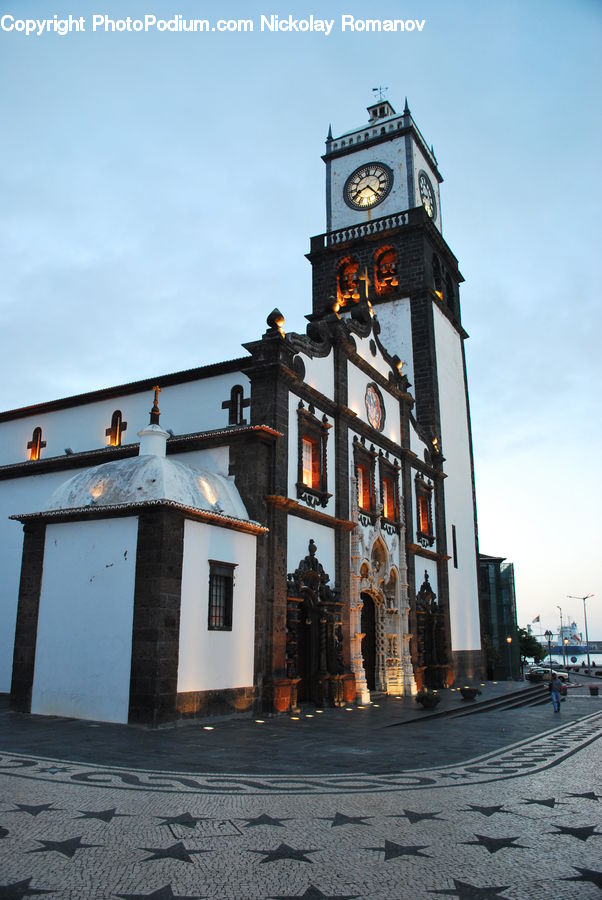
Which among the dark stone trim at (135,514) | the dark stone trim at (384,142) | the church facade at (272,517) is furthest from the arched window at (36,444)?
the dark stone trim at (384,142)

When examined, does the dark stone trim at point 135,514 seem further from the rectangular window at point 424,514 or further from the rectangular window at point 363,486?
the rectangular window at point 424,514

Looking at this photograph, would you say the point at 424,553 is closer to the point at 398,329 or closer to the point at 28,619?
the point at 398,329

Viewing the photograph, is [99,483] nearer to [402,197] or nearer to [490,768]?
[490,768]

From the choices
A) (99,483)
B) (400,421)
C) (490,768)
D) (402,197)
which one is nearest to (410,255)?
(402,197)

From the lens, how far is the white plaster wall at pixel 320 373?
2500 centimetres

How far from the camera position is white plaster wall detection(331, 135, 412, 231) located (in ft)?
135

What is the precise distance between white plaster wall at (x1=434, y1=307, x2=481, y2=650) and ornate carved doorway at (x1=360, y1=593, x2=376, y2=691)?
29.3ft

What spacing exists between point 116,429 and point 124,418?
53cm

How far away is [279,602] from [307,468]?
522 centimetres

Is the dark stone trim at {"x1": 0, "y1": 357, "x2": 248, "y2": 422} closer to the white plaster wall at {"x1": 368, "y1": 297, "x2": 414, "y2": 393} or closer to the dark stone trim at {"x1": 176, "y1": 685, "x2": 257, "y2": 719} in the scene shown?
the dark stone trim at {"x1": 176, "y1": 685, "x2": 257, "y2": 719}

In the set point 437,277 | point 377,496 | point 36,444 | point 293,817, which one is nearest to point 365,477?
point 377,496

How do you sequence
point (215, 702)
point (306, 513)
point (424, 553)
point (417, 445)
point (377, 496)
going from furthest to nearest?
point (417, 445) → point (424, 553) → point (377, 496) → point (306, 513) → point (215, 702)

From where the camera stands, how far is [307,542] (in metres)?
23.7

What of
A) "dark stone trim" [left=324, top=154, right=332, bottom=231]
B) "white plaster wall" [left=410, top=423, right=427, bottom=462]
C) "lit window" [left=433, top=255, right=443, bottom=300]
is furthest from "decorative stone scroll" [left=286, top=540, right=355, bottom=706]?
"dark stone trim" [left=324, top=154, right=332, bottom=231]
